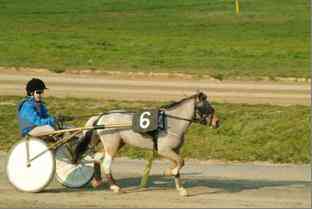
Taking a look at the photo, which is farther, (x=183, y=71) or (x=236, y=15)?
(x=236, y=15)

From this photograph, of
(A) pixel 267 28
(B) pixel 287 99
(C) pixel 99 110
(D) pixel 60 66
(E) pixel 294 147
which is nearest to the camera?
(E) pixel 294 147

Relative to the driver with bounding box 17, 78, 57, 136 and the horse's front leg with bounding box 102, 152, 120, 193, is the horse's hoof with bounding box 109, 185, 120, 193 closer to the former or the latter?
Result: the horse's front leg with bounding box 102, 152, 120, 193

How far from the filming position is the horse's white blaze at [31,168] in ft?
43.1

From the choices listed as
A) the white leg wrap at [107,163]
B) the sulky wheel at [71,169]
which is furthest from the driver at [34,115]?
the white leg wrap at [107,163]

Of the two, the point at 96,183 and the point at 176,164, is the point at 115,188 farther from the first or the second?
the point at 176,164

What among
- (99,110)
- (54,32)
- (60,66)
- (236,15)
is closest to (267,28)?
(236,15)

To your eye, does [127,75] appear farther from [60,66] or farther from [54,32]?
[54,32]

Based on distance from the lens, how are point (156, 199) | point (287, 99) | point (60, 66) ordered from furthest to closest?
point (60, 66), point (287, 99), point (156, 199)

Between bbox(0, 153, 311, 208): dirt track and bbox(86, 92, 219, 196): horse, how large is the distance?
0.35 metres

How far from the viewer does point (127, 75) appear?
92.0ft

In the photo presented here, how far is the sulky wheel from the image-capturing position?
44.8 ft

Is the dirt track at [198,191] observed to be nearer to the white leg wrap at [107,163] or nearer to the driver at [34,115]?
the white leg wrap at [107,163]

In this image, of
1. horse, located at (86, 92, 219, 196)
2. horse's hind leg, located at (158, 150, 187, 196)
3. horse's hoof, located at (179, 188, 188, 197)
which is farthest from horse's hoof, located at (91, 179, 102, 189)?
horse's hoof, located at (179, 188, 188, 197)

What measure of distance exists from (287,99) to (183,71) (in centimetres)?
665
